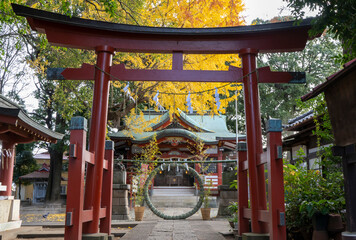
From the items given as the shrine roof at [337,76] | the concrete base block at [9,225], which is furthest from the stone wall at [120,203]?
the shrine roof at [337,76]

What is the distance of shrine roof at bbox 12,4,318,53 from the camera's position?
226 inches

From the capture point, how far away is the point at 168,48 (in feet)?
19.8

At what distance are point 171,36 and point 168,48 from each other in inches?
8.6

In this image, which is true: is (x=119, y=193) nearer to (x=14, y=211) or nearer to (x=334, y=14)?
(x=14, y=211)

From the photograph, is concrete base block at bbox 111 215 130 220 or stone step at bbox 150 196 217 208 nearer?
concrete base block at bbox 111 215 130 220

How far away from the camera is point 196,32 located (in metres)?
5.84

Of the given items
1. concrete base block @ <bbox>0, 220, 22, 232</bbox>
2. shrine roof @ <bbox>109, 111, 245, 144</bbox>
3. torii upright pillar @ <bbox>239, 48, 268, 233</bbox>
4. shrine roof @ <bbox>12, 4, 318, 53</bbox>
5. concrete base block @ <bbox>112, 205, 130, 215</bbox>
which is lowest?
concrete base block @ <bbox>0, 220, 22, 232</bbox>

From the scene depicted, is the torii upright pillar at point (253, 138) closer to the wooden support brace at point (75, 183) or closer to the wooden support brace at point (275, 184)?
the wooden support brace at point (275, 184)

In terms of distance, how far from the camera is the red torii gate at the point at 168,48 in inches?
214

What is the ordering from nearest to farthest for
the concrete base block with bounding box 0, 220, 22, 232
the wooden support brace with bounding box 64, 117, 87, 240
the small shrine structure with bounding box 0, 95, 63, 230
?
→ the wooden support brace with bounding box 64, 117, 87, 240
the small shrine structure with bounding box 0, 95, 63, 230
the concrete base block with bounding box 0, 220, 22, 232

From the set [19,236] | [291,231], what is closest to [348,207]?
[291,231]

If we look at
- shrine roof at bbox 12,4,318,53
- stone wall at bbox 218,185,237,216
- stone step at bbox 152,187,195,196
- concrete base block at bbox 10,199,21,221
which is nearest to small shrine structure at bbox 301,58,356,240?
shrine roof at bbox 12,4,318,53

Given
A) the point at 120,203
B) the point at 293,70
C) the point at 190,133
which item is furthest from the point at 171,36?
the point at 293,70

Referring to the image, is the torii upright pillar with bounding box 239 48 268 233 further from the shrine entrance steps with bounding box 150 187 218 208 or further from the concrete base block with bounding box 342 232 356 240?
the shrine entrance steps with bounding box 150 187 218 208
